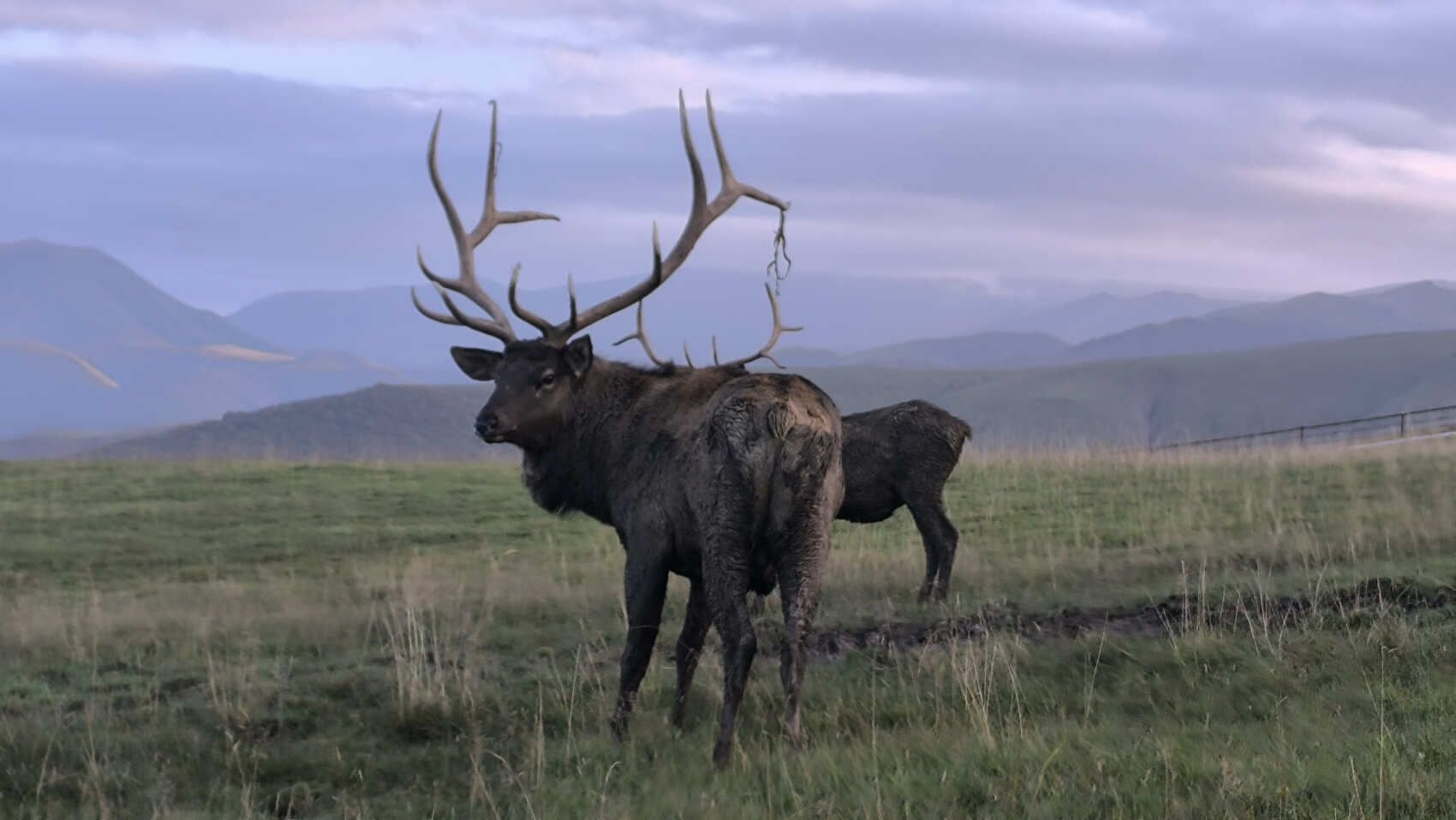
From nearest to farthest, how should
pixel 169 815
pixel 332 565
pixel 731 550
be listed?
pixel 169 815
pixel 731 550
pixel 332 565

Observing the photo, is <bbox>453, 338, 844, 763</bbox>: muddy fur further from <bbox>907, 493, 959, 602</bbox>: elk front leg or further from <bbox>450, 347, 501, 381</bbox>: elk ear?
<bbox>907, 493, 959, 602</bbox>: elk front leg

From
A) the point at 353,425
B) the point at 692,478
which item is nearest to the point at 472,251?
the point at 692,478

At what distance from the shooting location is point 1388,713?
7270 millimetres

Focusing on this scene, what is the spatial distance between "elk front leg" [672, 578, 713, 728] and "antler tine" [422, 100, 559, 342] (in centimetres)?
239

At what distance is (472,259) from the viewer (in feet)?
34.5

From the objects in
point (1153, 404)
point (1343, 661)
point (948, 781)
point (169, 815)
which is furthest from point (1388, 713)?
point (1153, 404)

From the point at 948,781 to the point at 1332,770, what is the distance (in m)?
1.55

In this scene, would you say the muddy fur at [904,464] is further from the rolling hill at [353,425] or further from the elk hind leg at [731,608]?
the rolling hill at [353,425]

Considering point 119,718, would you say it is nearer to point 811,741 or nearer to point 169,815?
point 169,815

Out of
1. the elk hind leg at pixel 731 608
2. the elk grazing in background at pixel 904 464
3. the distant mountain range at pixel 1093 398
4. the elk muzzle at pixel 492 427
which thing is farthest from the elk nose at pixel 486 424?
the distant mountain range at pixel 1093 398

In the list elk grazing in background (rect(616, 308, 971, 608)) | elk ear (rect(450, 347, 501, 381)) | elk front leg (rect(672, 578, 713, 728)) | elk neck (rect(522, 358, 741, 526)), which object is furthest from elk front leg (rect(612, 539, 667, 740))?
elk grazing in background (rect(616, 308, 971, 608))

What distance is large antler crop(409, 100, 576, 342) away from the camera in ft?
32.3

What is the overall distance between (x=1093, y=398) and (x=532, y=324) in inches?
4512

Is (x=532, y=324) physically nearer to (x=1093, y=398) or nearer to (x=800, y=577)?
(x=800, y=577)
